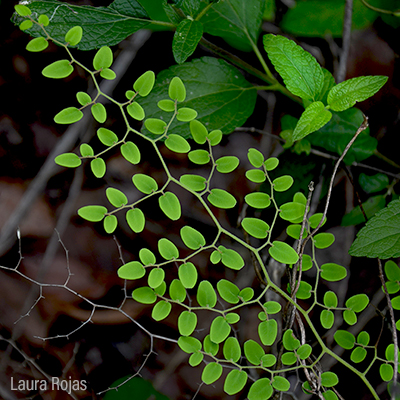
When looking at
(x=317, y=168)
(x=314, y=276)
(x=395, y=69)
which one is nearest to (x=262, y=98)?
(x=317, y=168)

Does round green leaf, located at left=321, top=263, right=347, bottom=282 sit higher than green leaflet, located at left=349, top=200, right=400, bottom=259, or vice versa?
green leaflet, located at left=349, top=200, right=400, bottom=259

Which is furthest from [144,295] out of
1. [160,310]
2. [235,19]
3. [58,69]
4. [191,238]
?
[235,19]

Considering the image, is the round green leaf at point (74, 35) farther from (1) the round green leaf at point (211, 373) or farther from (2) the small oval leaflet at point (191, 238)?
(1) the round green leaf at point (211, 373)

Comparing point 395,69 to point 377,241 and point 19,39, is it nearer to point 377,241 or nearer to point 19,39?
point 377,241

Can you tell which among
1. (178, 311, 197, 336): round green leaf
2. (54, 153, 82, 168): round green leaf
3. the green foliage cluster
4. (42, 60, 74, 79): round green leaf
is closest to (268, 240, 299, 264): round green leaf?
the green foliage cluster

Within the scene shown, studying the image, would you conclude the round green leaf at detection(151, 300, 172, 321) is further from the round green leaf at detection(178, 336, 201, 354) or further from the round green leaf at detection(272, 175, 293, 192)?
the round green leaf at detection(272, 175, 293, 192)

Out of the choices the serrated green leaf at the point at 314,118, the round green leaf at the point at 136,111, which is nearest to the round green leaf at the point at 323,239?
the serrated green leaf at the point at 314,118
